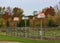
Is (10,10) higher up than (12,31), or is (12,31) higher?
(10,10)

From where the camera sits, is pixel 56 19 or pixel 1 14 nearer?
pixel 56 19

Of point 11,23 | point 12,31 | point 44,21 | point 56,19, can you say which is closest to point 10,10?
point 11,23

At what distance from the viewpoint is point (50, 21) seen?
61562mm

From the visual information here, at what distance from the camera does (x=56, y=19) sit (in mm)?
54938

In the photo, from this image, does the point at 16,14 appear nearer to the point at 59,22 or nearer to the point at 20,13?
the point at 20,13

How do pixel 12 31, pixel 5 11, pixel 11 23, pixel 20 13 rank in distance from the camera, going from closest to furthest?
pixel 12 31
pixel 11 23
pixel 20 13
pixel 5 11

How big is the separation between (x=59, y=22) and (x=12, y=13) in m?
32.4

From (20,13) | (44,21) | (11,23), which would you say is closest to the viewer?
(44,21)

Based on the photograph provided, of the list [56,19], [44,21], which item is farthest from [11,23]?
[56,19]

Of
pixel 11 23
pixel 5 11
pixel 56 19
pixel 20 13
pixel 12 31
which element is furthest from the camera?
pixel 5 11

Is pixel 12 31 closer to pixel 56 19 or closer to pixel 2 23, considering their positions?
pixel 56 19

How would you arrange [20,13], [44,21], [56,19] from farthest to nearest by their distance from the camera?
[20,13]
[44,21]
[56,19]

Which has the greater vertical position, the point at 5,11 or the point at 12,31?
the point at 5,11

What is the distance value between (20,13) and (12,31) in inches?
1728
